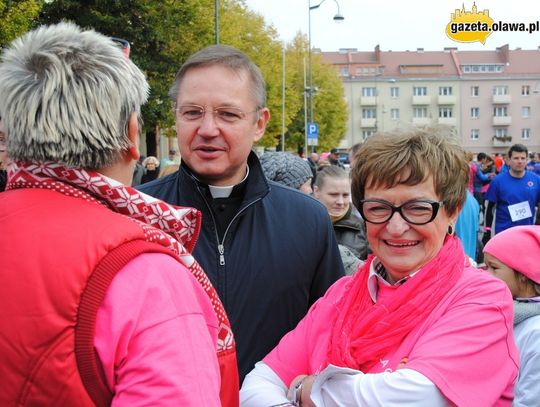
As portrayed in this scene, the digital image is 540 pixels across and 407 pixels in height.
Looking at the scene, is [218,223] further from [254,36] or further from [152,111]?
[254,36]

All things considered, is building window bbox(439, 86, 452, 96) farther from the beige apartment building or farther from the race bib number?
the race bib number

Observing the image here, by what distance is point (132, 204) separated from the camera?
1.54 m

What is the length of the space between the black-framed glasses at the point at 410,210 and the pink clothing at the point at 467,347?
224 millimetres

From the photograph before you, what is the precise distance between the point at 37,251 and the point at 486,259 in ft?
9.24

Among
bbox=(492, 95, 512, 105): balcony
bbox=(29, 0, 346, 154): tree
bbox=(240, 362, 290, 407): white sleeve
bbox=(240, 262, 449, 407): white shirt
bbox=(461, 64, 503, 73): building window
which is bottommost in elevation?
bbox=(240, 362, 290, 407): white sleeve

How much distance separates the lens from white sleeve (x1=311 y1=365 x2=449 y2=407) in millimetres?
1872

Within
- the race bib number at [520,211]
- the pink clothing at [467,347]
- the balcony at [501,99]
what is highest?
the balcony at [501,99]

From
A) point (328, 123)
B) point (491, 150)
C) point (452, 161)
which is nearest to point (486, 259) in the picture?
point (452, 161)

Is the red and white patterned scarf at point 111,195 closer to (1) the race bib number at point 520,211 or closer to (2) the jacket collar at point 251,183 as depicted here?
(2) the jacket collar at point 251,183

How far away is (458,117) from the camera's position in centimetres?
Answer: 8806

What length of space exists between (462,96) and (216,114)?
3550 inches

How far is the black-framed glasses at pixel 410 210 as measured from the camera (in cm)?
222

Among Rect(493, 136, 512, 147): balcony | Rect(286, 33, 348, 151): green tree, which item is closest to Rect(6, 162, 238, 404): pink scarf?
Rect(286, 33, 348, 151): green tree

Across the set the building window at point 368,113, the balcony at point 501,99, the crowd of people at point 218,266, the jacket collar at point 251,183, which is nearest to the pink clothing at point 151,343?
the crowd of people at point 218,266
